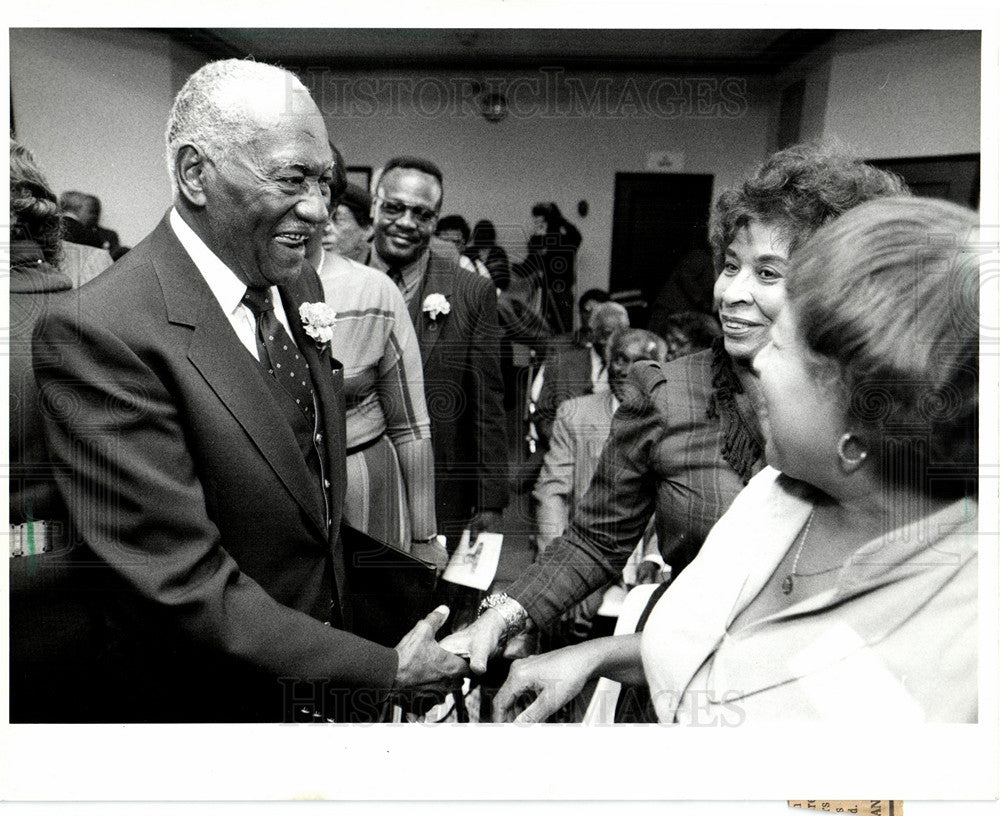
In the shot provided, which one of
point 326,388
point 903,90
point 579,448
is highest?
point 903,90

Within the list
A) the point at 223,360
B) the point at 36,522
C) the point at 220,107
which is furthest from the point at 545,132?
the point at 36,522

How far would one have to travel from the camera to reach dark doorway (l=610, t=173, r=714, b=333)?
2.18m

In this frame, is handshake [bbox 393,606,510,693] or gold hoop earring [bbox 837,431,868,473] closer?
gold hoop earring [bbox 837,431,868,473]

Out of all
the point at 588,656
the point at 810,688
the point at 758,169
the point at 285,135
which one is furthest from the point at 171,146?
the point at 810,688

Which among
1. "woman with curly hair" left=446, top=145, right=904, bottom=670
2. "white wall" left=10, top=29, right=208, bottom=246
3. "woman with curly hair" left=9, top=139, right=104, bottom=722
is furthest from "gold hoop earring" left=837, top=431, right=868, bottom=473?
"woman with curly hair" left=9, top=139, right=104, bottom=722

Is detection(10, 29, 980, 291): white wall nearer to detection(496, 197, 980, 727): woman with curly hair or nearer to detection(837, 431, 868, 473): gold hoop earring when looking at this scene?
detection(496, 197, 980, 727): woman with curly hair

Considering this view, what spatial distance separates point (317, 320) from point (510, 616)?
0.81m

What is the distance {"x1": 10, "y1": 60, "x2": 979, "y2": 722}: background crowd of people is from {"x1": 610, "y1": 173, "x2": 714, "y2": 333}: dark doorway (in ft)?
0.17

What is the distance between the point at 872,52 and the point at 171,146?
160 centimetres

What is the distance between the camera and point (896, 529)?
1696 millimetres

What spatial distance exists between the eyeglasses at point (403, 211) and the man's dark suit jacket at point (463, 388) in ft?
0.25

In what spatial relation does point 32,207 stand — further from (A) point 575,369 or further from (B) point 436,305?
(A) point 575,369

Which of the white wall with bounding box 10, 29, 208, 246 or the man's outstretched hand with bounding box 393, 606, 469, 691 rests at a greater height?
the white wall with bounding box 10, 29, 208, 246

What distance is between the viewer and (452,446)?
7.38 ft
